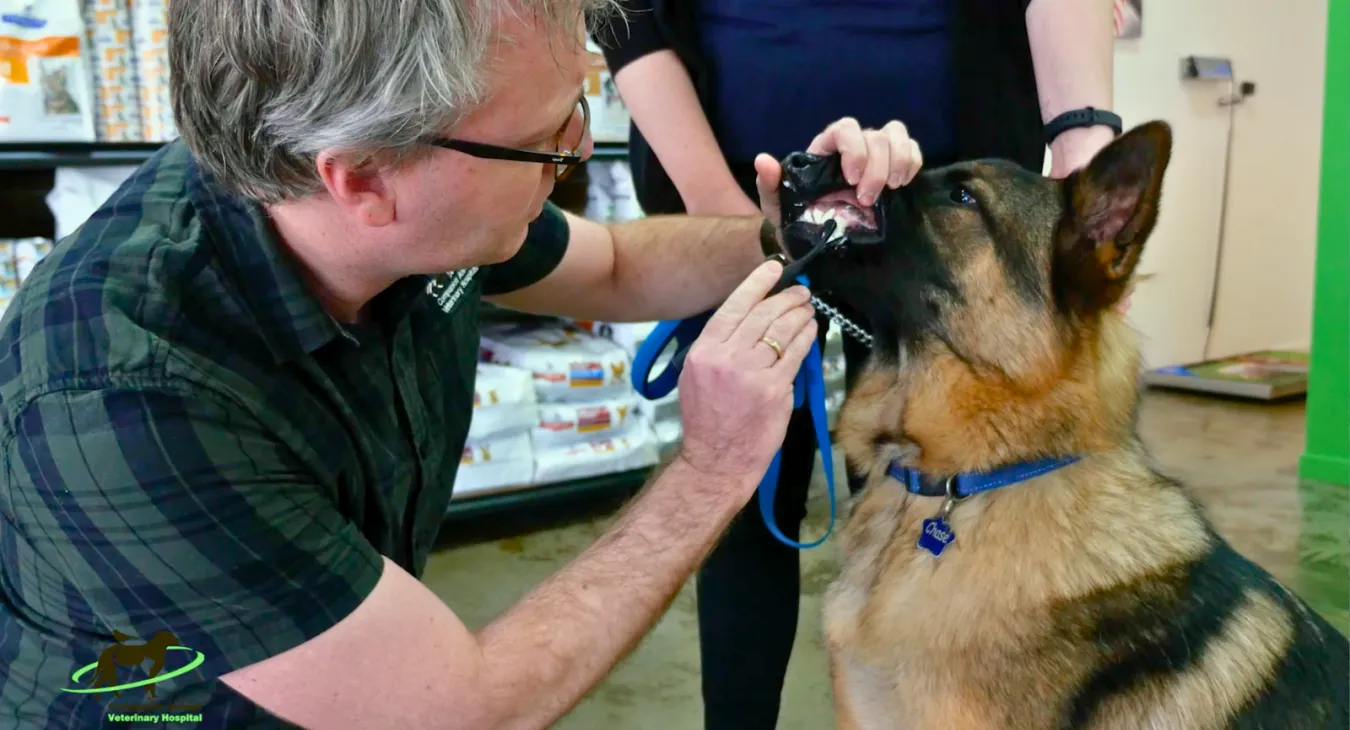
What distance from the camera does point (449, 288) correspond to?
1.13 meters

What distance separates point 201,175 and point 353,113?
22 centimetres

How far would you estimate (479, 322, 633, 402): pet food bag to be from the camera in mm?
2611

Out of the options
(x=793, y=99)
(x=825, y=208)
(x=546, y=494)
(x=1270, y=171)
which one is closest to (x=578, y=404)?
(x=546, y=494)

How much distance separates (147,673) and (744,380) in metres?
0.58

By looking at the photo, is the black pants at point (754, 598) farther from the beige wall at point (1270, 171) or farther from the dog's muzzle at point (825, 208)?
the beige wall at point (1270, 171)

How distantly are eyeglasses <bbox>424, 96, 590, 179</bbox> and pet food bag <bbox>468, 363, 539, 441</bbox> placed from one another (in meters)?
1.56

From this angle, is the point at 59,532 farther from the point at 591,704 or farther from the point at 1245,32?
the point at 1245,32

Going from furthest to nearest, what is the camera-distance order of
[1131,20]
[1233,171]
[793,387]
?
[1233,171] < [1131,20] < [793,387]

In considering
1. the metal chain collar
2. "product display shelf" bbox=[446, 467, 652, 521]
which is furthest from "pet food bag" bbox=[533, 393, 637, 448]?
the metal chain collar

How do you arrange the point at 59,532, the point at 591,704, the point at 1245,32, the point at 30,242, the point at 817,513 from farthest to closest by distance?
the point at 1245,32
the point at 817,513
the point at 30,242
the point at 591,704
the point at 59,532

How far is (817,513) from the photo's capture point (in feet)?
9.21

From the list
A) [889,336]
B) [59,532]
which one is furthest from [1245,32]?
[59,532]

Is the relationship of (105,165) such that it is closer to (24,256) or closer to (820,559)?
(24,256)

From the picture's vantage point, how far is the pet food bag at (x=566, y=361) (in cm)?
261
